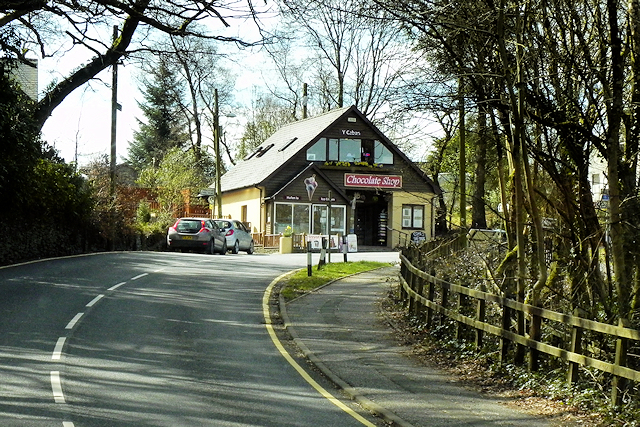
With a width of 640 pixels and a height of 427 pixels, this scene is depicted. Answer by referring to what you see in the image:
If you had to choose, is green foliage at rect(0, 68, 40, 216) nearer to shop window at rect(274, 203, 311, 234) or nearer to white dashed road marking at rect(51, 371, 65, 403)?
white dashed road marking at rect(51, 371, 65, 403)

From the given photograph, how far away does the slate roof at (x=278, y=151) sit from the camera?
163 feet

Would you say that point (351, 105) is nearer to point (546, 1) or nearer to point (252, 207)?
point (252, 207)

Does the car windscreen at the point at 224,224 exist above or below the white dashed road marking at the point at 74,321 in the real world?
above

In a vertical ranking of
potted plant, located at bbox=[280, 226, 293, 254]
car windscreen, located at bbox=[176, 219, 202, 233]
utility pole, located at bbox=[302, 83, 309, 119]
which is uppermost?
utility pole, located at bbox=[302, 83, 309, 119]

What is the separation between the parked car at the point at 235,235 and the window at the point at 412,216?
1502cm

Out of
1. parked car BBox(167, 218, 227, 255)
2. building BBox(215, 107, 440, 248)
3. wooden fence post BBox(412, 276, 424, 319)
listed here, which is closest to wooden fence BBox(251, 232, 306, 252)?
building BBox(215, 107, 440, 248)

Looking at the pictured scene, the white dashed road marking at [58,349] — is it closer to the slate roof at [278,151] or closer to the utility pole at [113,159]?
the utility pole at [113,159]

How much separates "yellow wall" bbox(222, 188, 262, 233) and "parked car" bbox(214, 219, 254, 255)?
942 cm

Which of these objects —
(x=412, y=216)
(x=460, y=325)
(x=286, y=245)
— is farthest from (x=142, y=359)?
(x=412, y=216)

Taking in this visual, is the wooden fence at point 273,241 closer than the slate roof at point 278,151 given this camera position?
Yes

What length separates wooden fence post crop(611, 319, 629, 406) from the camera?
8.17 m

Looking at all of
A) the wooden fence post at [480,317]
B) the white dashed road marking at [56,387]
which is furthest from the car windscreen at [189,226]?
the white dashed road marking at [56,387]

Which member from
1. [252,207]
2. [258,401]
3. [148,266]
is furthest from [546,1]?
[252,207]

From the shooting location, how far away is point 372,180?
170 ft
